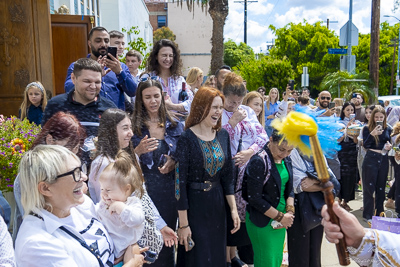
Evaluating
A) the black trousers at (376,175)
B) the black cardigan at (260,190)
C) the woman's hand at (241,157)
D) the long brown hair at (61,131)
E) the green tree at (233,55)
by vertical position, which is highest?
the green tree at (233,55)

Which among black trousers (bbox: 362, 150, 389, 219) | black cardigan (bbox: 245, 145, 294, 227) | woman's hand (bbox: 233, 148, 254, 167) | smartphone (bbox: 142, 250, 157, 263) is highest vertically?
woman's hand (bbox: 233, 148, 254, 167)

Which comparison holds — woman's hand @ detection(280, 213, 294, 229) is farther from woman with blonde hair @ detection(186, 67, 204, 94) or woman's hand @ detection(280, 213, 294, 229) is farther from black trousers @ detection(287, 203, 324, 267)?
woman with blonde hair @ detection(186, 67, 204, 94)

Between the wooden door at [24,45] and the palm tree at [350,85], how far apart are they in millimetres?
14551

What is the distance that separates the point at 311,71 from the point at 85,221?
43.5 meters

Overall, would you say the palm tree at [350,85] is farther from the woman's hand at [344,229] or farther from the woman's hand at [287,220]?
the woman's hand at [344,229]

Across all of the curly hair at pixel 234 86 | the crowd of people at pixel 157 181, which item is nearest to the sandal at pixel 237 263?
the crowd of people at pixel 157 181

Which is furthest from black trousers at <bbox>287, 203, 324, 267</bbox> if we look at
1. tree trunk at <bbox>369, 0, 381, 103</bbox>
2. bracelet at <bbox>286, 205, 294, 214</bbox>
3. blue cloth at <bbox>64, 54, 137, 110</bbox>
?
tree trunk at <bbox>369, 0, 381, 103</bbox>

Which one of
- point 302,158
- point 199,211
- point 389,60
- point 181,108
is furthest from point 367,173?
point 389,60

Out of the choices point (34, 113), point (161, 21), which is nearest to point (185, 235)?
point (34, 113)

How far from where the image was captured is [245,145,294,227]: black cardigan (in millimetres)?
3768

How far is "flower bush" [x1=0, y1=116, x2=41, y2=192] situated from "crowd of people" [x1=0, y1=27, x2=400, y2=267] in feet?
1.38

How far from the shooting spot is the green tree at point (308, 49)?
4312 cm

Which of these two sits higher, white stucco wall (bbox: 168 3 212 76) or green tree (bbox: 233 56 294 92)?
white stucco wall (bbox: 168 3 212 76)

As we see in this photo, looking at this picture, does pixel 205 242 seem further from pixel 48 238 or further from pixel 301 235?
pixel 48 238
